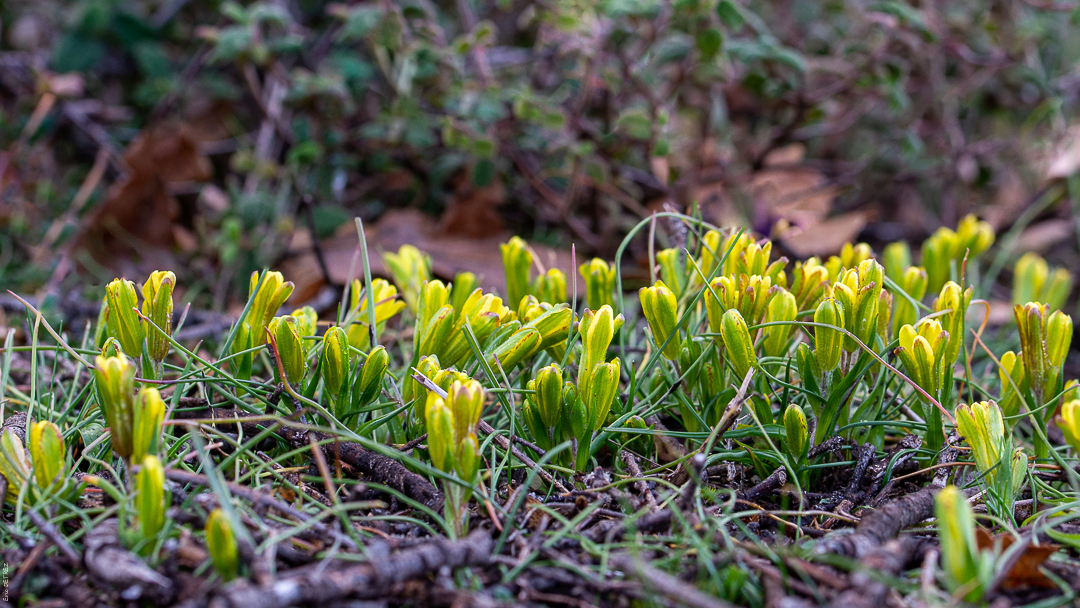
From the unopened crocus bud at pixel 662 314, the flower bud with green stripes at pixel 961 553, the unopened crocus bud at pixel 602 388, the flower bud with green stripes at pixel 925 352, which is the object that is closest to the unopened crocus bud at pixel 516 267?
the unopened crocus bud at pixel 662 314

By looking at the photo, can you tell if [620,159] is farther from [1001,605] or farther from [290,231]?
[1001,605]

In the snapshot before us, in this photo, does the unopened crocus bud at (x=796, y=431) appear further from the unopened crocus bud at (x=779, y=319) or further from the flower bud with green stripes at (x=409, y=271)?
the flower bud with green stripes at (x=409, y=271)

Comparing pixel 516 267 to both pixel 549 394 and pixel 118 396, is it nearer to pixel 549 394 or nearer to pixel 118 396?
pixel 549 394

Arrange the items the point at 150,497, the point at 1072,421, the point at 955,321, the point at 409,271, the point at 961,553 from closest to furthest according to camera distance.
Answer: the point at 961,553
the point at 150,497
the point at 1072,421
the point at 955,321
the point at 409,271

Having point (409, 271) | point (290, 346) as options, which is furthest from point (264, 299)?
point (409, 271)

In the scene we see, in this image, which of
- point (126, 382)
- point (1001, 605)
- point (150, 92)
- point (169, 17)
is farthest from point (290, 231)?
point (1001, 605)

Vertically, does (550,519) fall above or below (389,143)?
below
